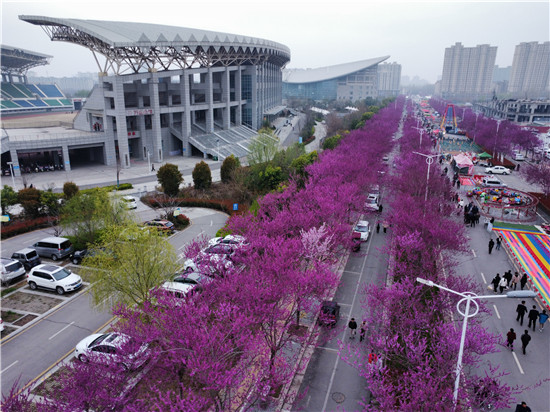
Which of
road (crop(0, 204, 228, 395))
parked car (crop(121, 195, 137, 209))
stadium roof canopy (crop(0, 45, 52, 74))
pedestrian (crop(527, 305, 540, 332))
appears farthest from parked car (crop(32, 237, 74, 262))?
stadium roof canopy (crop(0, 45, 52, 74))

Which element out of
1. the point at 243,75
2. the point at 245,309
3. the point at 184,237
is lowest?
the point at 184,237

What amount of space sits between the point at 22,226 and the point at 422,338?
2651 centimetres

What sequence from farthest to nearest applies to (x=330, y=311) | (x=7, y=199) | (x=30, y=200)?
(x=30, y=200) → (x=7, y=199) → (x=330, y=311)

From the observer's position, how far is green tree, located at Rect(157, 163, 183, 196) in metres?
30.6

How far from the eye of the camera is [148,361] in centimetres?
951

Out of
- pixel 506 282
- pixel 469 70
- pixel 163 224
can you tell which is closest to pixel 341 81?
pixel 469 70

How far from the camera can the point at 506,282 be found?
17.8 metres

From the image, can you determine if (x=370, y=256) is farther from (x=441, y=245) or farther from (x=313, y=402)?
(x=313, y=402)

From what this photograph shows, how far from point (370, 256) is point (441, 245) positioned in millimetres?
5235

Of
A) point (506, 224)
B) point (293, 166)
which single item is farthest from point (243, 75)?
point (506, 224)

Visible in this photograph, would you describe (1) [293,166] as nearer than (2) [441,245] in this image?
No

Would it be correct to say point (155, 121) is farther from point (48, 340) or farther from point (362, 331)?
point (362, 331)

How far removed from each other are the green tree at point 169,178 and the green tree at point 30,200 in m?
8.87

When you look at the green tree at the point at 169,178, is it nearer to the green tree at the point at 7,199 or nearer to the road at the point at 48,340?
the green tree at the point at 7,199
